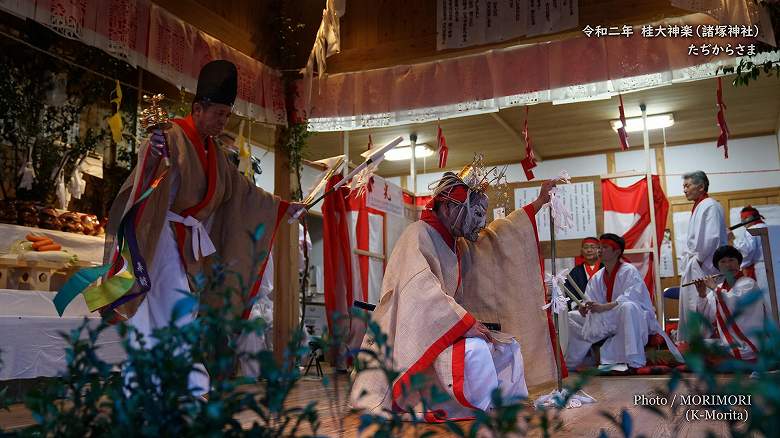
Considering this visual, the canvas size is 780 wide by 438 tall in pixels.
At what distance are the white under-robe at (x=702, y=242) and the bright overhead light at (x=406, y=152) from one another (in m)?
3.67

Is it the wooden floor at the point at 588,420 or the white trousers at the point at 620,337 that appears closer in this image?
the wooden floor at the point at 588,420

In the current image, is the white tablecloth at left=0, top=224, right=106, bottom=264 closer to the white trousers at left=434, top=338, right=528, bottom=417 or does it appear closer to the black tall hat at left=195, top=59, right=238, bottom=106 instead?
the black tall hat at left=195, top=59, right=238, bottom=106

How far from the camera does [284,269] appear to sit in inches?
225

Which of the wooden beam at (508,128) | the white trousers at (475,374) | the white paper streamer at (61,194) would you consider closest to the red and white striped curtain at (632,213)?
the wooden beam at (508,128)

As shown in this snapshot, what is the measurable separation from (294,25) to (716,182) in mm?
6277

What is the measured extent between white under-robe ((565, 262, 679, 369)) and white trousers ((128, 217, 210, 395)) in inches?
167

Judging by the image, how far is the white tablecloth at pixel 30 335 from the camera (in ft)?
11.8

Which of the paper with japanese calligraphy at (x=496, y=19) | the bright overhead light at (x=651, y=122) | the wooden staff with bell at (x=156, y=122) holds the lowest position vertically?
the wooden staff with bell at (x=156, y=122)

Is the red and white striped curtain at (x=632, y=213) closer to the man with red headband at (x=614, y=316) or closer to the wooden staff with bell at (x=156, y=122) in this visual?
the man with red headband at (x=614, y=316)

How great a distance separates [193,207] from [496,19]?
3.63m

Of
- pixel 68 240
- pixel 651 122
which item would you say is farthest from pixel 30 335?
pixel 651 122

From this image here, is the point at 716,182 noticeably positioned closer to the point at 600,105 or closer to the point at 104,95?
the point at 600,105

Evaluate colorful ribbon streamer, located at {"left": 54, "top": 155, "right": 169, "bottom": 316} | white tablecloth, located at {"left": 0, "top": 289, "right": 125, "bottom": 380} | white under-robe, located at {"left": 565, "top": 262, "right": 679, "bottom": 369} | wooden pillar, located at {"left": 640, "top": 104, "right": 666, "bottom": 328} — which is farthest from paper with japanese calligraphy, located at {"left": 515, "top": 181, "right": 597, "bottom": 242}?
colorful ribbon streamer, located at {"left": 54, "top": 155, "right": 169, "bottom": 316}

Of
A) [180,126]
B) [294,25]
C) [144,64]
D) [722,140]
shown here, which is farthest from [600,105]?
[180,126]
